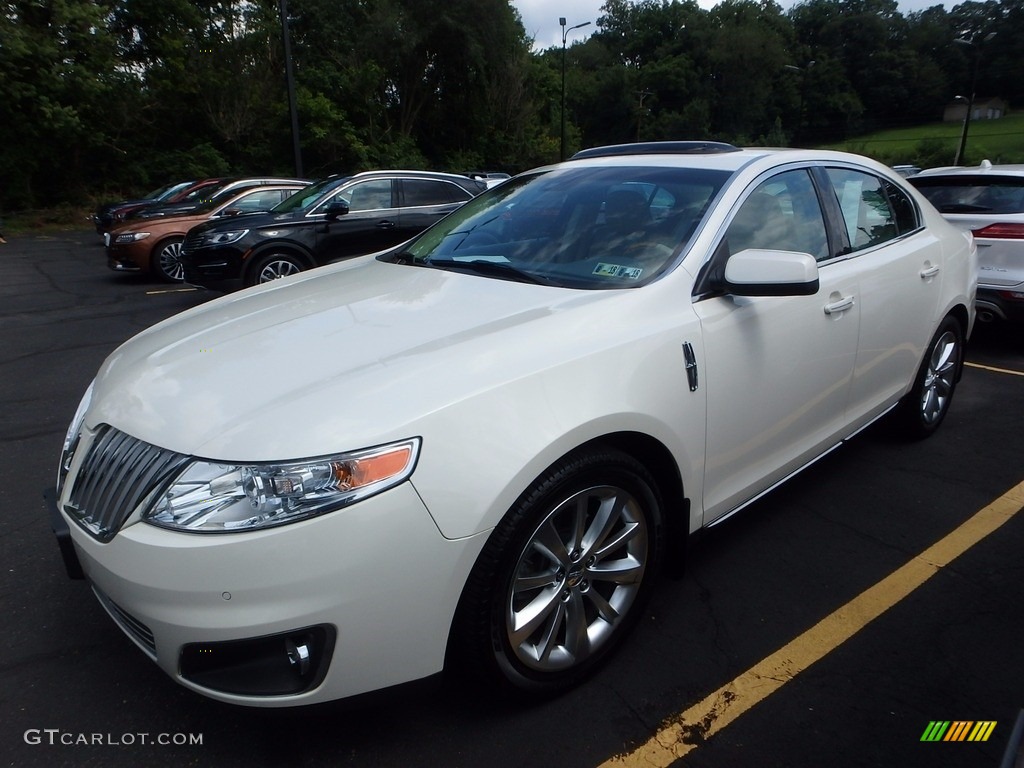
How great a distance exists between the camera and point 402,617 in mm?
1848

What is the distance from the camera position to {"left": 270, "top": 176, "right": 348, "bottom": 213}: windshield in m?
8.95

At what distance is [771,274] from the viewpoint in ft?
8.09

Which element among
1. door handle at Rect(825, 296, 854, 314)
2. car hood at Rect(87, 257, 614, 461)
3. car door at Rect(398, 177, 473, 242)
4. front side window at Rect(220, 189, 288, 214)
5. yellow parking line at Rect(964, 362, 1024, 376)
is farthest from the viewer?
front side window at Rect(220, 189, 288, 214)

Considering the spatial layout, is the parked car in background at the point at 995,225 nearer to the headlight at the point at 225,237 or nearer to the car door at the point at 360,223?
the car door at the point at 360,223

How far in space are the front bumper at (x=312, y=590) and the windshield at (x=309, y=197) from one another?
764 cm

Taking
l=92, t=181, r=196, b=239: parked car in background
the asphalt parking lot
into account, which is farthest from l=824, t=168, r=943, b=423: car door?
l=92, t=181, r=196, b=239: parked car in background

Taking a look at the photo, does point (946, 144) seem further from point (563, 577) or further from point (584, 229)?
point (563, 577)

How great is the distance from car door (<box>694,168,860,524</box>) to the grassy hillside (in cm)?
3938

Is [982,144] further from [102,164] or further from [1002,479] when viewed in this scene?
[1002,479]

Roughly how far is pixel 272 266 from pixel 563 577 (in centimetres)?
728

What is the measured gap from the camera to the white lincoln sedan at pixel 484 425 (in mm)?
1786

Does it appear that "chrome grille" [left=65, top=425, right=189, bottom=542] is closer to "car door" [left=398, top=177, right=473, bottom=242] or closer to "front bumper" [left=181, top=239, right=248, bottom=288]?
"front bumper" [left=181, top=239, right=248, bottom=288]

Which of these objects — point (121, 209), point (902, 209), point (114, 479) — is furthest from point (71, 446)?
point (121, 209)

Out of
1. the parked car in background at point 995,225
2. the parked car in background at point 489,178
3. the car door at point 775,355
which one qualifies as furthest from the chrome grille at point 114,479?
the parked car in background at point 489,178
